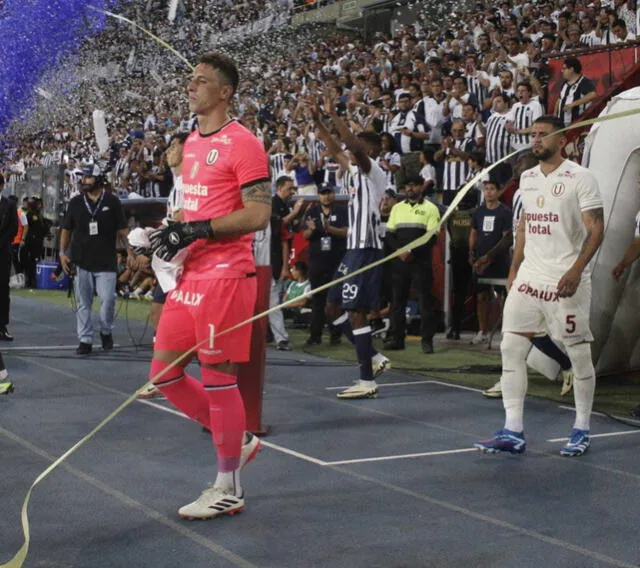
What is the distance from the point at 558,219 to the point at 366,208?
2500 mm

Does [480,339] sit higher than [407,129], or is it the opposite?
[407,129]

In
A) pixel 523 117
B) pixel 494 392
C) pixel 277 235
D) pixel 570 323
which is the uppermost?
pixel 523 117

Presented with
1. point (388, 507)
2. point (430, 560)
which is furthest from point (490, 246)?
point (430, 560)

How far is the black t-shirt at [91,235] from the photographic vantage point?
472 inches

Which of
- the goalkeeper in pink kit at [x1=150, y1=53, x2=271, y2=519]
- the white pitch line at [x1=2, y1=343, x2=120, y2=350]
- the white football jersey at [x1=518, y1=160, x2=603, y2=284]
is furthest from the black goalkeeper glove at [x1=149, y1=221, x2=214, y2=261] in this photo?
the white pitch line at [x1=2, y1=343, x2=120, y2=350]

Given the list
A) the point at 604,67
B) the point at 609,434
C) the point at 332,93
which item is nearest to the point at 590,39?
the point at 604,67

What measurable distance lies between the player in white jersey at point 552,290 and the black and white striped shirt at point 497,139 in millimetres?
7450

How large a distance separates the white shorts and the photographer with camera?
20.4 ft

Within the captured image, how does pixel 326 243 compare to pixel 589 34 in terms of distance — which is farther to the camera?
pixel 589 34

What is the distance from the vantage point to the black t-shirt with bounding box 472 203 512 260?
12.4 m

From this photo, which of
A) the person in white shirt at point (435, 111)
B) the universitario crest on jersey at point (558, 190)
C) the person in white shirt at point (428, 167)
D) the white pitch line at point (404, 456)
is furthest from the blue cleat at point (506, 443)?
the person in white shirt at point (435, 111)

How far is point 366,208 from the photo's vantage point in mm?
9039

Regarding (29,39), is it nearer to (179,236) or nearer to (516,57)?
(516,57)

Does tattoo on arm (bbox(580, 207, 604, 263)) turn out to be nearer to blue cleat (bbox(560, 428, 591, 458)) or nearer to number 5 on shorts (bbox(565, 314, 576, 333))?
number 5 on shorts (bbox(565, 314, 576, 333))
